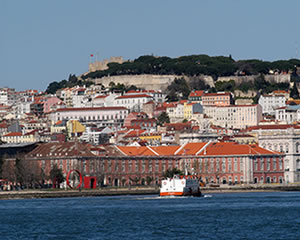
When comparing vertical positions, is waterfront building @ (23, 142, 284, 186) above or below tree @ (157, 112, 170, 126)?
below

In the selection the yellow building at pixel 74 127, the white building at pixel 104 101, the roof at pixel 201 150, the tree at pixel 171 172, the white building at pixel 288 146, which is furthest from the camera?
the white building at pixel 104 101

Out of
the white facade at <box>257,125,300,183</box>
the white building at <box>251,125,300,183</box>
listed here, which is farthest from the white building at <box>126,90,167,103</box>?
the white facade at <box>257,125,300,183</box>

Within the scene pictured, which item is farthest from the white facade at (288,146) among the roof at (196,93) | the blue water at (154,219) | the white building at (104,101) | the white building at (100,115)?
the white building at (104,101)

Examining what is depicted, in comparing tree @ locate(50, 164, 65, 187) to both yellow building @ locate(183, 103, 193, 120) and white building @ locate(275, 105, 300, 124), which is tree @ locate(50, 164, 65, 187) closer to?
white building @ locate(275, 105, 300, 124)

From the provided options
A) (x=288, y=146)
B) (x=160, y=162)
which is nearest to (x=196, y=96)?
(x=288, y=146)

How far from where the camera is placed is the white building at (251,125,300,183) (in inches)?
4781

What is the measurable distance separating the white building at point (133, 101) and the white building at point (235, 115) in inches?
508

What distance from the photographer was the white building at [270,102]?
173 m

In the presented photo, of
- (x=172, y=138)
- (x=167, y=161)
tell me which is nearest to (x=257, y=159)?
(x=167, y=161)

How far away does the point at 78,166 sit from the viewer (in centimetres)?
11188

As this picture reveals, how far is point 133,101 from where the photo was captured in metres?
180

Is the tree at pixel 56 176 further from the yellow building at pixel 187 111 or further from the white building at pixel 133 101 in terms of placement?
the white building at pixel 133 101

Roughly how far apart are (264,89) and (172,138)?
43265 millimetres

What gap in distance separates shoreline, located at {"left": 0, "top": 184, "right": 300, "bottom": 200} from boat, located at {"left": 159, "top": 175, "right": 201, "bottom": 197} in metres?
8.98
